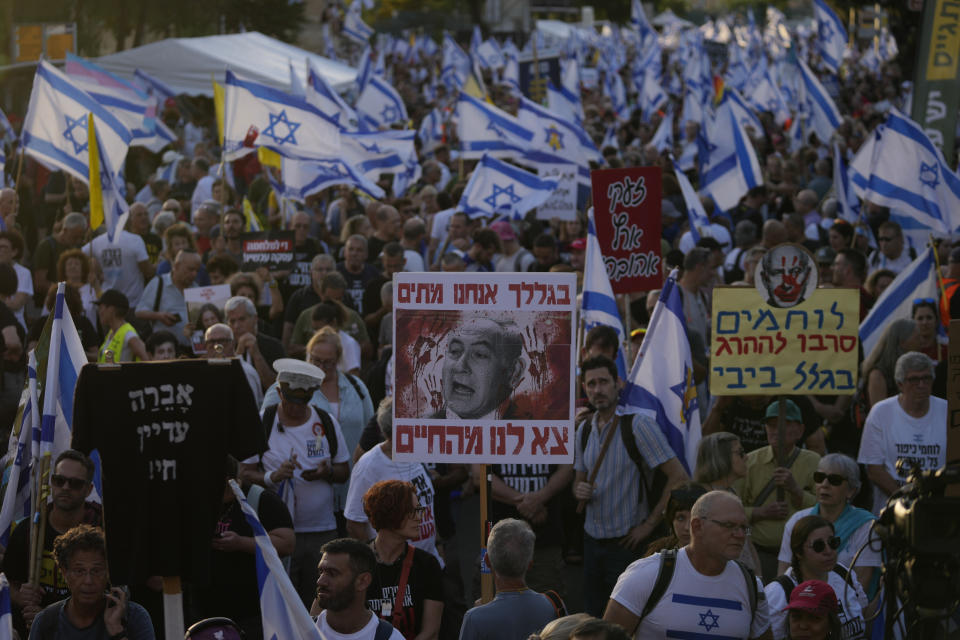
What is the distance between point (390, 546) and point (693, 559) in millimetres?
1451

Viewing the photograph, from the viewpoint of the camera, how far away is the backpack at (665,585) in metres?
5.04

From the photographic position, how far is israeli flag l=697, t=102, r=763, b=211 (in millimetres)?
16016

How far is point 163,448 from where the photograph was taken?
5250 millimetres

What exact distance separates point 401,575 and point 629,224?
16.4ft

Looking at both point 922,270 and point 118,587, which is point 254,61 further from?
point 118,587

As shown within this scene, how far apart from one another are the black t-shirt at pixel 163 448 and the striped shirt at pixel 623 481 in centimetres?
245

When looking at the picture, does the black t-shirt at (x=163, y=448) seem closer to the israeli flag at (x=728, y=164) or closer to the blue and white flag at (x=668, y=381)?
the blue and white flag at (x=668, y=381)

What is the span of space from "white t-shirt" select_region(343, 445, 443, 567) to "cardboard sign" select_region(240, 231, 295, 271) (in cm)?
557

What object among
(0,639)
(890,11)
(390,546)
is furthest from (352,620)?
(890,11)

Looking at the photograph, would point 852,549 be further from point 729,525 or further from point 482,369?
point 482,369

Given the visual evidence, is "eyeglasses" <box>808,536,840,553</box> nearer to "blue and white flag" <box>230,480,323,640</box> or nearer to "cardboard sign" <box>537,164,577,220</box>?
"blue and white flag" <box>230,480,323,640</box>

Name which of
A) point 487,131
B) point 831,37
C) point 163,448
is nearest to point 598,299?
point 163,448

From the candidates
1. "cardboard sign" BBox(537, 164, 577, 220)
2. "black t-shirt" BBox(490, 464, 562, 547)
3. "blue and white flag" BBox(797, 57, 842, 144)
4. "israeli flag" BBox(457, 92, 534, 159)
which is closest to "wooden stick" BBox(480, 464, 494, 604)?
"black t-shirt" BBox(490, 464, 562, 547)

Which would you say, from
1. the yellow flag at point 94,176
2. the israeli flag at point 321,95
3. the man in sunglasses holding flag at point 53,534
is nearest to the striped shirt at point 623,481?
the man in sunglasses holding flag at point 53,534
